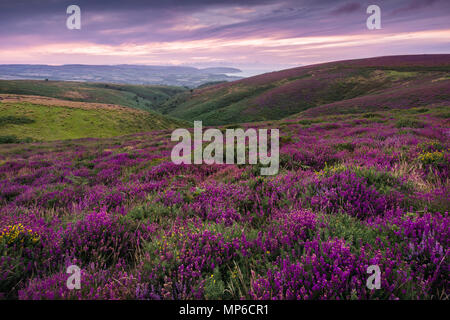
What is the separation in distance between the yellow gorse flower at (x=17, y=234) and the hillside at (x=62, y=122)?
178 feet

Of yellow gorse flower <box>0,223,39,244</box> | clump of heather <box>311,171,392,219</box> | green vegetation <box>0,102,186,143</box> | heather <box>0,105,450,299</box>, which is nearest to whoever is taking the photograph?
heather <box>0,105,450,299</box>

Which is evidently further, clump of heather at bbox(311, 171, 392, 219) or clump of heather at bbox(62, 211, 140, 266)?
clump of heather at bbox(311, 171, 392, 219)

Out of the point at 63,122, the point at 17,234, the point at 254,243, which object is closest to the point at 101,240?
the point at 17,234

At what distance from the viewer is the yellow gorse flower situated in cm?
288

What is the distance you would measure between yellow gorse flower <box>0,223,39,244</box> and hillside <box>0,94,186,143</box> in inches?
2141

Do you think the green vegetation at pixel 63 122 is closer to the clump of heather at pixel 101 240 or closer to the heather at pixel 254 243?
the clump of heather at pixel 101 240

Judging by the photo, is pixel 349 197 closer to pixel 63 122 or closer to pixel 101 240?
pixel 101 240

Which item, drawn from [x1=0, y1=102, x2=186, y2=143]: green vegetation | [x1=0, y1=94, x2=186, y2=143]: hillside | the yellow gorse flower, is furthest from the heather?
[x1=0, y1=102, x2=186, y2=143]: green vegetation

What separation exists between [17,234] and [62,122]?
2683 inches

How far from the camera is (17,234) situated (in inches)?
116

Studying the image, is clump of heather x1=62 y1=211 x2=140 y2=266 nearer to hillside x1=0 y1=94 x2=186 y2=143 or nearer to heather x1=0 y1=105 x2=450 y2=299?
heather x1=0 y1=105 x2=450 y2=299

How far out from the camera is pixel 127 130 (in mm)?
64375

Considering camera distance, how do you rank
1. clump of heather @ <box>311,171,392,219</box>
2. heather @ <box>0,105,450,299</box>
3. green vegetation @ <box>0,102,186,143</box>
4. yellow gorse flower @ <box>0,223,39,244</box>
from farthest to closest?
green vegetation @ <box>0,102,186,143</box> < clump of heather @ <box>311,171,392,219</box> < yellow gorse flower @ <box>0,223,39,244</box> < heather @ <box>0,105,450,299</box>
